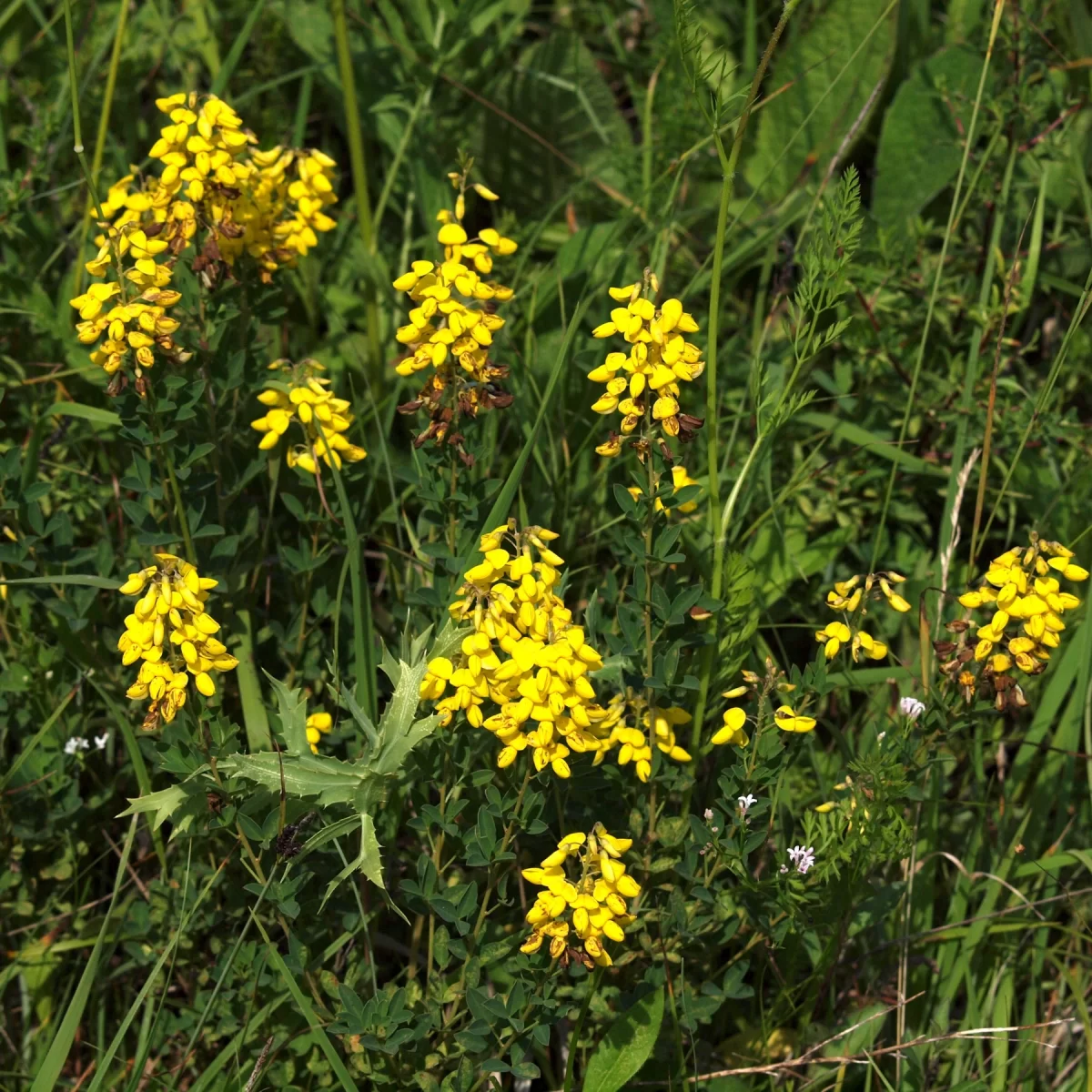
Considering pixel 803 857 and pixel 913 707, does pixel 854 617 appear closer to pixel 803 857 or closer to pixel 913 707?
pixel 913 707

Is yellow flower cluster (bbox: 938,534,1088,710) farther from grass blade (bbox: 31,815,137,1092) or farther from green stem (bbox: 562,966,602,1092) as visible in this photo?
grass blade (bbox: 31,815,137,1092)

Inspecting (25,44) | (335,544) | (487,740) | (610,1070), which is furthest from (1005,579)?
(25,44)

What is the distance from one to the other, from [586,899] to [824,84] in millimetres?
2878

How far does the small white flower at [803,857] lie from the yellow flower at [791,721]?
0.77 ft

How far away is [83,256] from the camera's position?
3244 mm

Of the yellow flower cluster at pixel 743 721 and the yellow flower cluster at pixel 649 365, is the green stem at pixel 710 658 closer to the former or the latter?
the yellow flower cluster at pixel 743 721

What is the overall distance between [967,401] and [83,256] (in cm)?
218

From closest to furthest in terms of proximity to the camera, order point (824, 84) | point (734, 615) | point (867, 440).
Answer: point (734, 615), point (867, 440), point (824, 84)

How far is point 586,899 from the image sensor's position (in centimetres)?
193

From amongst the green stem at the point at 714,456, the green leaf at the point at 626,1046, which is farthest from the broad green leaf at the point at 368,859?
the green stem at the point at 714,456

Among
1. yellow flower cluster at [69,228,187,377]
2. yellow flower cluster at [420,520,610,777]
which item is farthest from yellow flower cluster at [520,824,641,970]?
yellow flower cluster at [69,228,187,377]

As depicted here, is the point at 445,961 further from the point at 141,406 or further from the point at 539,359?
the point at 539,359

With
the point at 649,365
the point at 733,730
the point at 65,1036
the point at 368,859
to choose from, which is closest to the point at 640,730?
the point at 733,730

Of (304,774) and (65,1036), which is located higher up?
(304,774)
